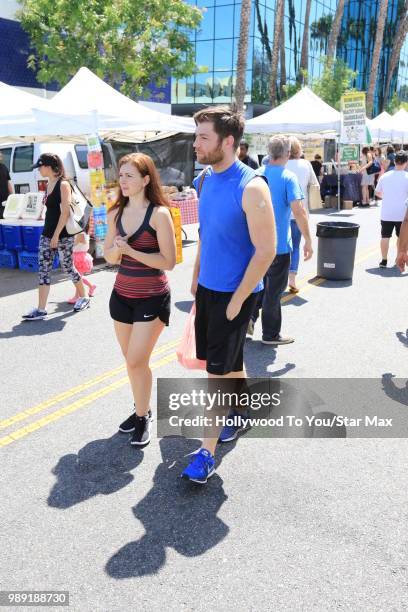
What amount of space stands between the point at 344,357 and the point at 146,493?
2.81 meters

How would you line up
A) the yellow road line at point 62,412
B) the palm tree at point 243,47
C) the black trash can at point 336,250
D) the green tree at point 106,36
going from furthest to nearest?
the palm tree at point 243,47, the green tree at point 106,36, the black trash can at point 336,250, the yellow road line at point 62,412

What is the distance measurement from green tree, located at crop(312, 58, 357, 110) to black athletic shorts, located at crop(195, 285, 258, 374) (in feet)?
102

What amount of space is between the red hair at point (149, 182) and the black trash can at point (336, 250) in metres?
5.37

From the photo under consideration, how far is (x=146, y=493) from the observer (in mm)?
3314

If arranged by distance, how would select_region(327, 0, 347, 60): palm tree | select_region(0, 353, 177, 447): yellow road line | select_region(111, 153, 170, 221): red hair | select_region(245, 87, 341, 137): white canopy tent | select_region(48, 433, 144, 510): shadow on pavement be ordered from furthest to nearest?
select_region(327, 0, 347, 60): palm tree < select_region(245, 87, 341, 137): white canopy tent < select_region(0, 353, 177, 447): yellow road line < select_region(111, 153, 170, 221): red hair < select_region(48, 433, 144, 510): shadow on pavement

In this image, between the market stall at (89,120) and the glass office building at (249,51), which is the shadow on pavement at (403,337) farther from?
the glass office building at (249,51)

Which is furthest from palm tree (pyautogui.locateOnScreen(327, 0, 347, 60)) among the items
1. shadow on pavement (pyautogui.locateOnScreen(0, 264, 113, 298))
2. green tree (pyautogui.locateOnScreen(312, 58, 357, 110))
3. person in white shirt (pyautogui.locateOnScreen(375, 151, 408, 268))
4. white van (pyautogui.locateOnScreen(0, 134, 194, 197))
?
shadow on pavement (pyautogui.locateOnScreen(0, 264, 113, 298))

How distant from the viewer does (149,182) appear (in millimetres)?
3609

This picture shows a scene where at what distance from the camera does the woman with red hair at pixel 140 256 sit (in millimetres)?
3564

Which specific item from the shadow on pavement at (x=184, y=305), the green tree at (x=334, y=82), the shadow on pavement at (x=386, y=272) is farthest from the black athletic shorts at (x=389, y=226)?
the green tree at (x=334, y=82)

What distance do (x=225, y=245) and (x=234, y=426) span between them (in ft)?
4.90

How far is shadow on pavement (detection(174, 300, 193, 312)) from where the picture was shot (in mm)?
7177

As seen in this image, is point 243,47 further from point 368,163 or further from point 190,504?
point 190,504

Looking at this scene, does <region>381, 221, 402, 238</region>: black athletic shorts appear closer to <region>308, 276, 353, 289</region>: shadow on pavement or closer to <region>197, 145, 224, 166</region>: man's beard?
<region>308, 276, 353, 289</region>: shadow on pavement
